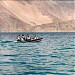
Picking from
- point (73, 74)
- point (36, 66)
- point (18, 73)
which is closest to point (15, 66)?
point (36, 66)

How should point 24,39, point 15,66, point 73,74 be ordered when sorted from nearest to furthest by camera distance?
point 73,74
point 15,66
point 24,39

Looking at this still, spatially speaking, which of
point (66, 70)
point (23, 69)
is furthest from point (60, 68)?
point (23, 69)

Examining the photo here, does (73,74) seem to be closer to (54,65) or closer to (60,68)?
(60,68)

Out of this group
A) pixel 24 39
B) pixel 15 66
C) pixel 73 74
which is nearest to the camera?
pixel 73 74

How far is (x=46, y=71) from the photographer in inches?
1895

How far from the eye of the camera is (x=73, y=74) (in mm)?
45000

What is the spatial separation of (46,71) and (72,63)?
A: 358 inches

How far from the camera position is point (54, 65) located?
5456cm

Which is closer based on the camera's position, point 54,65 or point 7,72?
point 7,72

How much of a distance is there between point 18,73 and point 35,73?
235cm

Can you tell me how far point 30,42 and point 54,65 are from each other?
73.7 m

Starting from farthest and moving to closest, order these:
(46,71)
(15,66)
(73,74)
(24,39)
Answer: (24,39), (15,66), (46,71), (73,74)

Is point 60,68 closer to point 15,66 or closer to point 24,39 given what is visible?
point 15,66

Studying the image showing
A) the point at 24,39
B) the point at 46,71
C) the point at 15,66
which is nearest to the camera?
the point at 46,71
